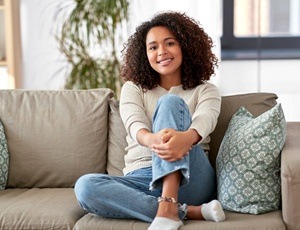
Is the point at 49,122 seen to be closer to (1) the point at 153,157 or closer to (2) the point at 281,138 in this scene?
(1) the point at 153,157

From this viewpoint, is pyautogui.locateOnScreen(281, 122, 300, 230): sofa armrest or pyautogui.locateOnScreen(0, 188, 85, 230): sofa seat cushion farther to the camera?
pyautogui.locateOnScreen(0, 188, 85, 230): sofa seat cushion

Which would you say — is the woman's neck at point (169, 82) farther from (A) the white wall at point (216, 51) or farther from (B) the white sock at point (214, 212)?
(A) the white wall at point (216, 51)

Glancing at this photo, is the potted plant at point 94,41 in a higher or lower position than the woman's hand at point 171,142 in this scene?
higher

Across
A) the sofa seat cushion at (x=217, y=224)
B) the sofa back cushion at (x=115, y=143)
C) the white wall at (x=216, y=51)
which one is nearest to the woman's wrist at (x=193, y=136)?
the sofa seat cushion at (x=217, y=224)

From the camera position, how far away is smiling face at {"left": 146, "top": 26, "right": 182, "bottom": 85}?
9.23 ft

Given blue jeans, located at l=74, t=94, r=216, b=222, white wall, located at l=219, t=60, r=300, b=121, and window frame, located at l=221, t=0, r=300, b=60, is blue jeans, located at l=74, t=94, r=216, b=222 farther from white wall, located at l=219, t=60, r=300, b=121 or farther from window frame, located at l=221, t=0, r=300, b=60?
window frame, located at l=221, t=0, r=300, b=60

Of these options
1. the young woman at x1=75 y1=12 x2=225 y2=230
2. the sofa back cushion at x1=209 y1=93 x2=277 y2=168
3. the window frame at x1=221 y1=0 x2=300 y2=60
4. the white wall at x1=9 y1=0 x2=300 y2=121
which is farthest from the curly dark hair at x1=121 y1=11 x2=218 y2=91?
the window frame at x1=221 y1=0 x2=300 y2=60

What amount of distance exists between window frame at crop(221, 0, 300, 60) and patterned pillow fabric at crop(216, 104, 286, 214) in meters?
2.31

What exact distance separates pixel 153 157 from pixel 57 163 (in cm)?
57

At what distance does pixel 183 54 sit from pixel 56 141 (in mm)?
635

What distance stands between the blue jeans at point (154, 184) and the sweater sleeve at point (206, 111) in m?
0.05

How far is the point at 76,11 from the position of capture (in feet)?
14.1

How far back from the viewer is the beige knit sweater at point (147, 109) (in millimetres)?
2730

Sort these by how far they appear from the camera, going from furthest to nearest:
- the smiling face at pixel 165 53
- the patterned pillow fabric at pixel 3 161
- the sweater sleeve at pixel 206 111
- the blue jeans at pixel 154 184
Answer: the patterned pillow fabric at pixel 3 161 < the smiling face at pixel 165 53 < the sweater sleeve at pixel 206 111 < the blue jeans at pixel 154 184
